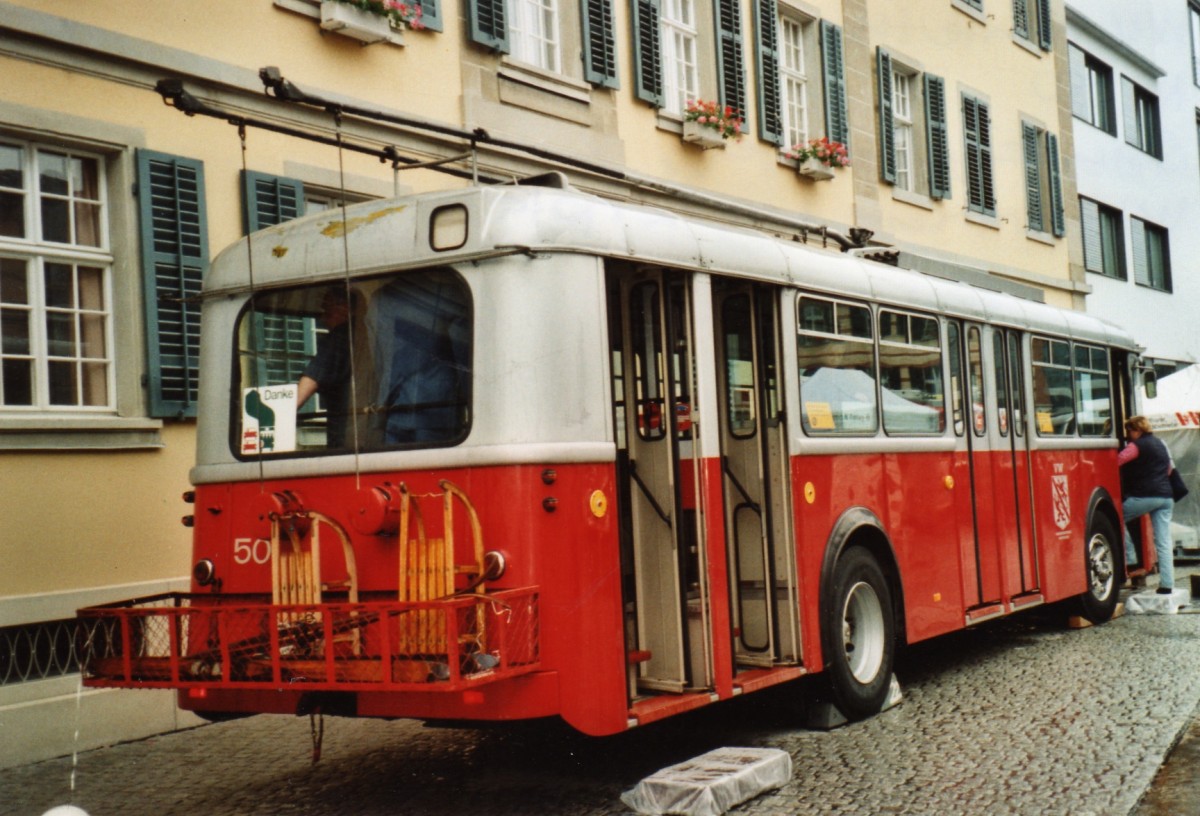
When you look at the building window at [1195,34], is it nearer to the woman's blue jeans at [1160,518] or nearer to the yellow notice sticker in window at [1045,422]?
the woman's blue jeans at [1160,518]

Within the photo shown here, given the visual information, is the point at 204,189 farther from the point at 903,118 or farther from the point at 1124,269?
the point at 1124,269

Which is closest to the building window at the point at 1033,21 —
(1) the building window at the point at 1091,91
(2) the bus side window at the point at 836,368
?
(1) the building window at the point at 1091,91

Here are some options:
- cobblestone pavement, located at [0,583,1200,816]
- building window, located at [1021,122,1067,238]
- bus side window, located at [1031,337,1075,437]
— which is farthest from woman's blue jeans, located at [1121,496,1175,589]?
building window, located at [1021,122,1067,238]

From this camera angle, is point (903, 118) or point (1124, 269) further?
point (1124, 269)

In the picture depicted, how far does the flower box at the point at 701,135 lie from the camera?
15.7 metres

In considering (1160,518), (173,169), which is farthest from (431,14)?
(1160,518)

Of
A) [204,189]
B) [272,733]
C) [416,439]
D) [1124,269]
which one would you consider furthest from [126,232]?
[1124,269]

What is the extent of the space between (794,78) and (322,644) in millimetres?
14204

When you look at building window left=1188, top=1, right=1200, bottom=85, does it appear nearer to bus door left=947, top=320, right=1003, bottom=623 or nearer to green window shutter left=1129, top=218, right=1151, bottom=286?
green window shutter left=1129, top=218, right=1151, bottom=286

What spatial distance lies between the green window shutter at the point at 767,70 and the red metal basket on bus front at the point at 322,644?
12.2 meters

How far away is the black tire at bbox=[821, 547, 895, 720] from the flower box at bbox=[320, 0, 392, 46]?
18.9ft

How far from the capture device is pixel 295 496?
6609 millimetres

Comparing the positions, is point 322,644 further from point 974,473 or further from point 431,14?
point 431,14

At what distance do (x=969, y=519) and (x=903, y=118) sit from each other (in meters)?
12.4
